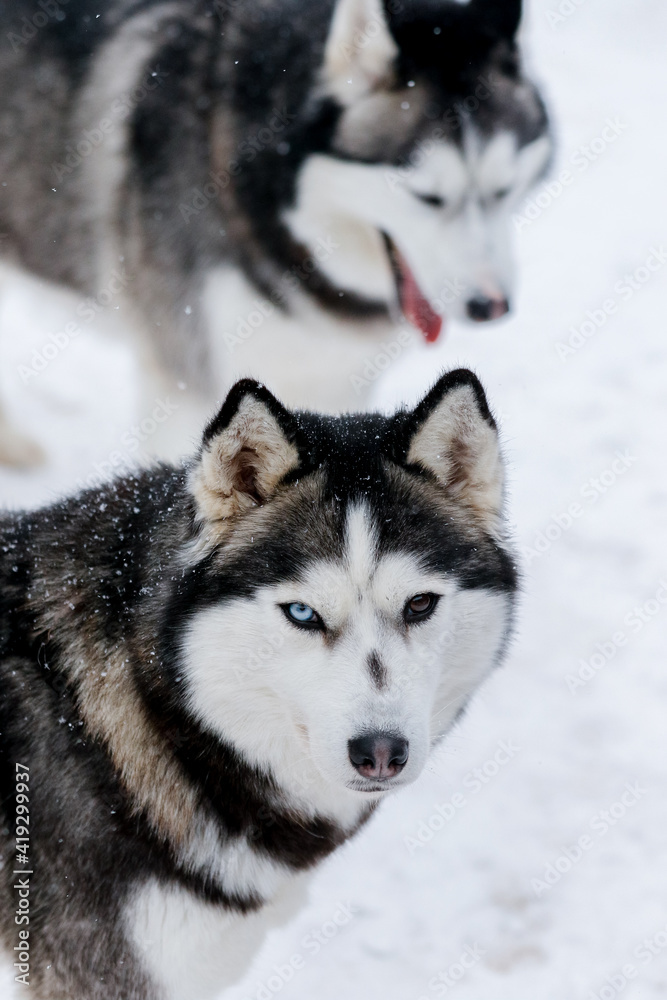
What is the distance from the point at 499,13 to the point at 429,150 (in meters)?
0.60

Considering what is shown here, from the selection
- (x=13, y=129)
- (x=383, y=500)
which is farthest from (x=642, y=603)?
(x=13, y=129)

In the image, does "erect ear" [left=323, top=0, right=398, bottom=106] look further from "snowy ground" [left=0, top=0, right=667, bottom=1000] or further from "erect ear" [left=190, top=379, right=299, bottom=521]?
"erect ear" [left=190, top=379, right=299, bottom=521]

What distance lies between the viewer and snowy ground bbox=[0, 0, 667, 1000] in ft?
9.78

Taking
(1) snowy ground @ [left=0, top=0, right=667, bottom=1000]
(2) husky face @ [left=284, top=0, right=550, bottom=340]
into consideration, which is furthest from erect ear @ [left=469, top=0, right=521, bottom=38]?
(1) snowy ground @ [left=0, top=0, right=667, bottom=1000]

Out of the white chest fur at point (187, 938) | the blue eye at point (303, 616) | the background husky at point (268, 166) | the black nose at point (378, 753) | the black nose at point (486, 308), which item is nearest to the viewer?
the black nose at point (378, 753)

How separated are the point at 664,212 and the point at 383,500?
18.2ft

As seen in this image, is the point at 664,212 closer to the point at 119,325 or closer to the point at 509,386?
the point at 509,386

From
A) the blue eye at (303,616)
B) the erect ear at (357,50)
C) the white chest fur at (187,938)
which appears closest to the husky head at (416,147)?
the erect ear at (357,50)

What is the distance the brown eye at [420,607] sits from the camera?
6.68 feet

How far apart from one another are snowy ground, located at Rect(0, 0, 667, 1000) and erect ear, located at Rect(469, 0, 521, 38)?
0.70 meters

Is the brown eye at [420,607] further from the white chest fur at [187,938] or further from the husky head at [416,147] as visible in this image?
the husky head at [416,147]

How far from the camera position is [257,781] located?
2.19m

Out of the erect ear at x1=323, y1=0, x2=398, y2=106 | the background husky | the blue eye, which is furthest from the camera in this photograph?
the background husky

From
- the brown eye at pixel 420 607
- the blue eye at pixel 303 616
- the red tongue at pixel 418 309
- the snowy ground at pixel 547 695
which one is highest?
the red tongue at pixel 418 309
